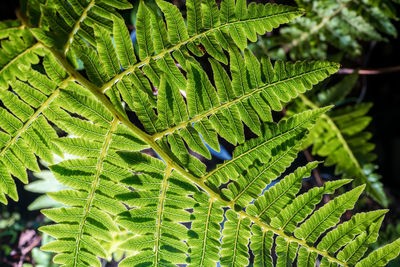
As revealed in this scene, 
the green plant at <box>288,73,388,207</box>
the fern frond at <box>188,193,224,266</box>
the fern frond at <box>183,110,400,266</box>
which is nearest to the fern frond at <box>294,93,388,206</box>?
the green plant at <box>288,73,388,207</box>

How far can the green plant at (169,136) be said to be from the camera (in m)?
0.77

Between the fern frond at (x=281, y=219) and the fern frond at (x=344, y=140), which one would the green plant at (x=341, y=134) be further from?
the fern frond at (x=281, y=219)

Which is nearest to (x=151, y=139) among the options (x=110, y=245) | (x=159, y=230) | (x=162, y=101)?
(x=162, y=101)

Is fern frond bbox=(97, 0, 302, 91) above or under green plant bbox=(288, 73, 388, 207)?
under

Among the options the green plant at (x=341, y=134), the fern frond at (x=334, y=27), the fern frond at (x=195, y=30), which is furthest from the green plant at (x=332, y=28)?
the fern frond at (x=195, y=30)

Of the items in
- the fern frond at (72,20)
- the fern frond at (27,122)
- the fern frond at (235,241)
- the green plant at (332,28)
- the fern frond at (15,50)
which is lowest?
the fern frond at (235,241)

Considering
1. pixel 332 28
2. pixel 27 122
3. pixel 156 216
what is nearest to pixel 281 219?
pixel 156 216

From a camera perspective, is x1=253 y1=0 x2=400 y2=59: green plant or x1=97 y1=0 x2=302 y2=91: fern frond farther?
x1=253 y1=0 x2=400 y2=59: green plant

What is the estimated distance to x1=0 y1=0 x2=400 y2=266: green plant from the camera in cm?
77

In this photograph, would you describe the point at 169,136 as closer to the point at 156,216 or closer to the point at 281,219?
the point at 156,216

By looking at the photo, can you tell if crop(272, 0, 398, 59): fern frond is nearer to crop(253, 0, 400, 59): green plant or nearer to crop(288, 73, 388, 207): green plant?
crop(253, 0, 400, 59): green plant

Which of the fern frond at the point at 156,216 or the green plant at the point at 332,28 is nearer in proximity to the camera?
the fern frond at the point at 156,216

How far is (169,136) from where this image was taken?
2.68 feet

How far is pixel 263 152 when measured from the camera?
2.61ft
